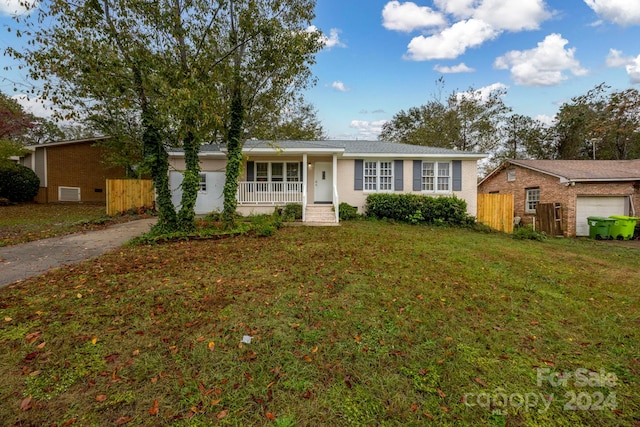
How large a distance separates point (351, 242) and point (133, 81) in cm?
745

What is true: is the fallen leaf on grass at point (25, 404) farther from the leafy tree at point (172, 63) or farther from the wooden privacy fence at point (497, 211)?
the wooden privacy fence at point (497, 211)

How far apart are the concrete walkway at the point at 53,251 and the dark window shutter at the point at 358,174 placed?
918 cm

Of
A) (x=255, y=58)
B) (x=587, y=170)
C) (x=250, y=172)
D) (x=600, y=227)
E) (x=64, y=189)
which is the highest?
(x=255, y=58)

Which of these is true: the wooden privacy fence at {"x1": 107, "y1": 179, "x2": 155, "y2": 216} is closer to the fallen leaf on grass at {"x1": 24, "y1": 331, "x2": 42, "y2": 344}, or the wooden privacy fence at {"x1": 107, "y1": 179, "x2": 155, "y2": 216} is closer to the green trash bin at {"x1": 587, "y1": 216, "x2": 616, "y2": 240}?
the fallen leaf on grass at {"x1": 24, "y1": 331, "x2": 42, "y2": 344}

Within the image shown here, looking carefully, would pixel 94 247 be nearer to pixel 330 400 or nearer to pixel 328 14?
pixel 330 400

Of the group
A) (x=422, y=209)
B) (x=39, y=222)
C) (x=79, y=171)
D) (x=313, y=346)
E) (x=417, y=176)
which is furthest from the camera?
(x=79, y=171)

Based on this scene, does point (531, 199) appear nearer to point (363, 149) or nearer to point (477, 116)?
point (363, 149)

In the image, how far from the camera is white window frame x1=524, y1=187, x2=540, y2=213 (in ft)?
48.3

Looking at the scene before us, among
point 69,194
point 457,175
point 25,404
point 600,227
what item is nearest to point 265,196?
point 457,175

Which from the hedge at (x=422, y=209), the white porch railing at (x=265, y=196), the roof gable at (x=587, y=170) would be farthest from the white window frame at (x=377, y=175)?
the roof gable at (x=587, y=170)

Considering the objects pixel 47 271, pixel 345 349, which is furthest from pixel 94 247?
pixel 345 349

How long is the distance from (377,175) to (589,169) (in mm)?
11876

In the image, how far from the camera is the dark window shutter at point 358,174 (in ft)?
43.4

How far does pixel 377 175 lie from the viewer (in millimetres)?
13227
